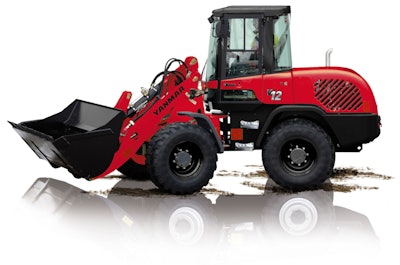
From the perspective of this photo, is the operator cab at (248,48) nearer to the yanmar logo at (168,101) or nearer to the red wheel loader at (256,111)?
the red wheel loader at (256,111)

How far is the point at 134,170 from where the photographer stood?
1278 cm

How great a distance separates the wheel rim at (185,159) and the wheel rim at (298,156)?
52.9 inches

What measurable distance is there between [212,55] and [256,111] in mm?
1268

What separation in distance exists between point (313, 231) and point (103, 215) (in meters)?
2.84

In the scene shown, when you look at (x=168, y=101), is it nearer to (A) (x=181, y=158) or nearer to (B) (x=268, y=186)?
(A) (x=181, y=158)

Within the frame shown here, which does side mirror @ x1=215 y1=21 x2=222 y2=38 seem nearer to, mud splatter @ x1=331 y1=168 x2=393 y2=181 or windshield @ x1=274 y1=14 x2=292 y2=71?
windshield @ x1=274 y1=14 x2=292 y2=71

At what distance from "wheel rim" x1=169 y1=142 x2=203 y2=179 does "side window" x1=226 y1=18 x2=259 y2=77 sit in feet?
4.42

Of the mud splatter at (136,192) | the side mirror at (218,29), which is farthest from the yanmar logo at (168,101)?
the mud splatter at (136,192)

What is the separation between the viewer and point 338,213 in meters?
10.4

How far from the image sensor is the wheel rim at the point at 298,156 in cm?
1166

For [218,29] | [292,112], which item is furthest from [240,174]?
[218,29]

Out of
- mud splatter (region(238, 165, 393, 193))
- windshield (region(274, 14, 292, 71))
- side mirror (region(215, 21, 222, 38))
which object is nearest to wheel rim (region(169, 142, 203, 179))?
mud splatter (region(238, 165, 393, 193))

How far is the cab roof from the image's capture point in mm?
11758

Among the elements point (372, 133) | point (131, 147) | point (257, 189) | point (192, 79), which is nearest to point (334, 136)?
point (372, 133)
